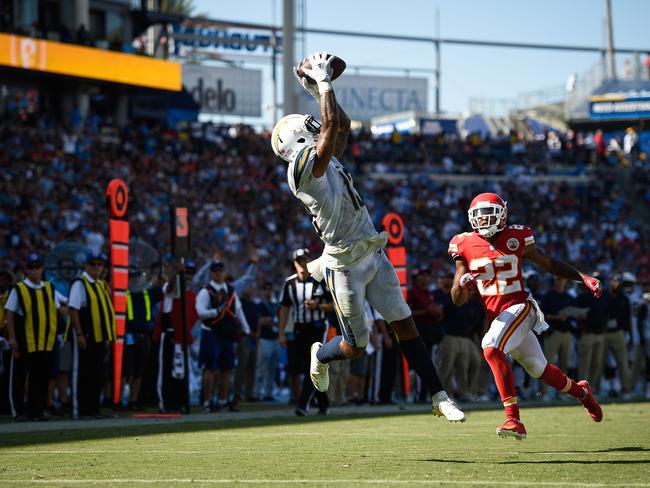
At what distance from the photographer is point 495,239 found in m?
8.55

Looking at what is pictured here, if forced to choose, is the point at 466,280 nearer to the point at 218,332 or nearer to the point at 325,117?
the point at 325,117

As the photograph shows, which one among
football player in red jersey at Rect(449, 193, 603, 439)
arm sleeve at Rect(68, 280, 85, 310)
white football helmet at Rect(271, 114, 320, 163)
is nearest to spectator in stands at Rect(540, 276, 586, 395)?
arm sleeve at Rect(68, 280, 85, 310)

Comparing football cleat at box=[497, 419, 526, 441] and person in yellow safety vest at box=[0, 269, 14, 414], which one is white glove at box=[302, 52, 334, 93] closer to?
football cleat at box=[497, 419, 526, 441]

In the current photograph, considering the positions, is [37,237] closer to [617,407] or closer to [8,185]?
[8,185]

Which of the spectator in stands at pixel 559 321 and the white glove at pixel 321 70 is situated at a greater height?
the white glove at pixel 321 70

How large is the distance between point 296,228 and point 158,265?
1400cm

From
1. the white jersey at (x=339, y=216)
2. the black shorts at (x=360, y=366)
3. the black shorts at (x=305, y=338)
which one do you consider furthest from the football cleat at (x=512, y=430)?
the black shorts at (x=360, y=366)

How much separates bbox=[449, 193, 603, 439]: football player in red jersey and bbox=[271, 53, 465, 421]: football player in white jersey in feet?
2.74

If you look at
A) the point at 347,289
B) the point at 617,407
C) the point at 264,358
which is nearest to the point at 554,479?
the point at 347,289

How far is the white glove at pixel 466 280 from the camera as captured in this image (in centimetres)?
833

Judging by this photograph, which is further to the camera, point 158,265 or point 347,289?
point 158,265

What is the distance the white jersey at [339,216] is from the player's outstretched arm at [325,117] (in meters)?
0.18

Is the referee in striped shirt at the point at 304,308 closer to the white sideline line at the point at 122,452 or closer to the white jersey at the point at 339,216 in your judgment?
the white sideline line at the point at 122,452

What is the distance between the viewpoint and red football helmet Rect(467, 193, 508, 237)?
8391mm
